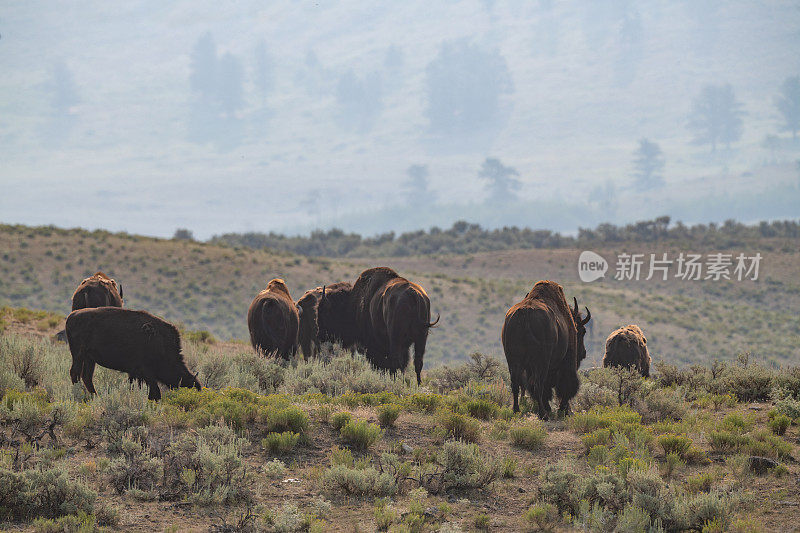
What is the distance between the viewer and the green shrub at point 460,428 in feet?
28.0

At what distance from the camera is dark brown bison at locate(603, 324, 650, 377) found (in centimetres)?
1338

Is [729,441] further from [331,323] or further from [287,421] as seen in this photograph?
[331,323]

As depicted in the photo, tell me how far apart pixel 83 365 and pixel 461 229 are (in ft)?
283

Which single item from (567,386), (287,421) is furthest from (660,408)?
(287,421)

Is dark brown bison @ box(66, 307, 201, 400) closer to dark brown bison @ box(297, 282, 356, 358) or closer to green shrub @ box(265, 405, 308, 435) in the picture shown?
green shrub @ box(265, 405, 308, 435)

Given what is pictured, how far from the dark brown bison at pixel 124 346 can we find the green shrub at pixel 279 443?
232 cm

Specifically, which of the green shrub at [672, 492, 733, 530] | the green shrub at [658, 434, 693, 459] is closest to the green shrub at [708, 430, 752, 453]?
the green shrub at [658, 434, 693, 459]

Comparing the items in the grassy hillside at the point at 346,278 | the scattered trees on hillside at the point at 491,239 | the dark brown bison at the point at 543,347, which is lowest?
the grassy hillside at the point at 346,278

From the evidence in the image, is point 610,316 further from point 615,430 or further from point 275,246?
point 275,246

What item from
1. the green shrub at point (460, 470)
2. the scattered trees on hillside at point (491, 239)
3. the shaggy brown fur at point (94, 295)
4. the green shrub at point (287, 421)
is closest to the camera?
the green shrub at point (460, 470)

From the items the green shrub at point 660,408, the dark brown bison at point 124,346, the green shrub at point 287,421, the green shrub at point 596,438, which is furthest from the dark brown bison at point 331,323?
the green shrub at point 596,438

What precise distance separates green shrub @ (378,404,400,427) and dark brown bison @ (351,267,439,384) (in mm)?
3643

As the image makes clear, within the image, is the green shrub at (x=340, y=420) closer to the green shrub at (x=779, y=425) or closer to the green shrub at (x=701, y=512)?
the green shrub at (x=701, y=512)

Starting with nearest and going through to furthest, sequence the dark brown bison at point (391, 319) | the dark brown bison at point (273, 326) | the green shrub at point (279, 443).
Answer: the green shrub at point (279, 443) → the dark brown bison at point (391, 319) → the dark brown bison at point (273, 326)
